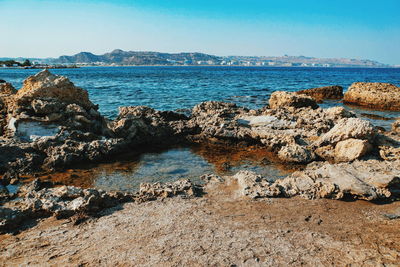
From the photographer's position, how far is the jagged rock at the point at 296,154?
9.86m

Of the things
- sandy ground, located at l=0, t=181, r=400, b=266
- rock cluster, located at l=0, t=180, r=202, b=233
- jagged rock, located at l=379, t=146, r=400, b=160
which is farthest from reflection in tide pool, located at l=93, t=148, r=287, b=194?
jagged rock, located at l=379, t=146, r=400, b=160

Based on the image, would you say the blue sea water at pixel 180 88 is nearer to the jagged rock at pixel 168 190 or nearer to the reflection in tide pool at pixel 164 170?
the reflection in tide pool at pixel 164 170

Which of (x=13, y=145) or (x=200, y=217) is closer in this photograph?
(x=200, y=217)

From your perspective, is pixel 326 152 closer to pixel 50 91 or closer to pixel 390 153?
pixel 390 153

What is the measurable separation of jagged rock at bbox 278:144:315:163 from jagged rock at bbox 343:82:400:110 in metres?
19.9

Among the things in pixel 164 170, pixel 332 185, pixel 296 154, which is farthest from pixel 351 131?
pixel 164 170

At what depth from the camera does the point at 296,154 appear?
9.95 m

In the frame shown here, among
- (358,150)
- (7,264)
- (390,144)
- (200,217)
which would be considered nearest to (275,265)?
(200,217)

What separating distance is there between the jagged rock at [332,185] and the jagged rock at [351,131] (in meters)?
2.23

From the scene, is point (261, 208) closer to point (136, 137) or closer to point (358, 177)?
point (358, 177)

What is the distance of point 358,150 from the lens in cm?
927

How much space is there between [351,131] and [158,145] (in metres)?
7.62

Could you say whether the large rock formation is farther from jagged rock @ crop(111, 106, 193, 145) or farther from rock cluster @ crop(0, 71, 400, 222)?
jagged rock @ crop(111, 106, 193, 145)

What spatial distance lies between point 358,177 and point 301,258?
3.98 meters
